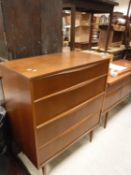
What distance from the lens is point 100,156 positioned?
1.58 metres

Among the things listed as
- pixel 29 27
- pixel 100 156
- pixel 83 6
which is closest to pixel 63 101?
pixel 29 27

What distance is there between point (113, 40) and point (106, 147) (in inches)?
76.5

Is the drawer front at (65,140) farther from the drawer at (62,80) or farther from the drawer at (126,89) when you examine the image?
the drawer at (126,89)

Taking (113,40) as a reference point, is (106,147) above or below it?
below

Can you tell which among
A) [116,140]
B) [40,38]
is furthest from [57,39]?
[116,140]

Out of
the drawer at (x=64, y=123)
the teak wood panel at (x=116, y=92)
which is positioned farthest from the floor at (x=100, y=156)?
the drawer at (x=64, y=123)

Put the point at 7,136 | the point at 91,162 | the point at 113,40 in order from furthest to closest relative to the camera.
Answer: the point at 113,40 < the point at 91,162 < the point at 7,136

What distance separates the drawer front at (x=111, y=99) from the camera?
1.69m

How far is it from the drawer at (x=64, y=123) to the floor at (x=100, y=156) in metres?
0.52

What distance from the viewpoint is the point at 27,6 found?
1.13 m

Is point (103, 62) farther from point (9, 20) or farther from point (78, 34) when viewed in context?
point (78, 34)

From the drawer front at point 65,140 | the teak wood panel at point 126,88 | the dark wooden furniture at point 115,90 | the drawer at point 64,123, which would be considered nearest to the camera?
the drawer at point 64,123

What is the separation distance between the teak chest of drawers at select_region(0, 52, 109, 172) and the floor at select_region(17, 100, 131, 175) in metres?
0.31

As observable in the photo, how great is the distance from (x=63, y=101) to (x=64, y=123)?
0.22m
